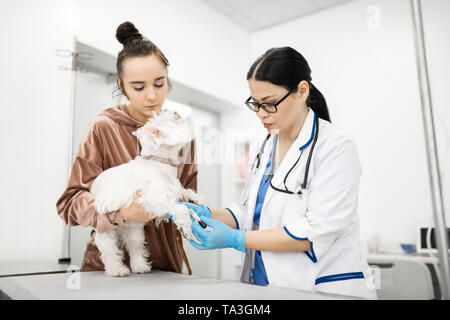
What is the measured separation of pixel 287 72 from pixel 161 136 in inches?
18.8

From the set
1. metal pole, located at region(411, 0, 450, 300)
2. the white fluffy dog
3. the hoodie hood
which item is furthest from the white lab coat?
the hoodie hood

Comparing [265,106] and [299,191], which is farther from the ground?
[265,106]

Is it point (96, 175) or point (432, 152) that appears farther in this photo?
point (96, 175)

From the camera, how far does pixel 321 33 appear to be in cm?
128

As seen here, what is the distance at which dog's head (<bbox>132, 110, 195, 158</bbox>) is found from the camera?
3.55 feet

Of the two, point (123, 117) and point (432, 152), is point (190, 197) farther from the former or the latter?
point (432, 152)

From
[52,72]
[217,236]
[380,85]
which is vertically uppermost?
[52,72]

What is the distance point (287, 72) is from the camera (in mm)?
1034

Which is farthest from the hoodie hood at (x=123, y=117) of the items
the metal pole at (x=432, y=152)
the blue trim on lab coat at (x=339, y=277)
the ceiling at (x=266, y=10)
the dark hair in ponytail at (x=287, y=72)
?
the metal pole at (x=432, y=152)

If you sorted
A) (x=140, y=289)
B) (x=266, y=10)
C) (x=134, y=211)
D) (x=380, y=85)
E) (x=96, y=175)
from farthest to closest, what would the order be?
1. (x=380, y=85)
2. (x=266, y=10)
3. (x=96, y=175)
4. (x=134, y=211)
5. (x=140, y=289)

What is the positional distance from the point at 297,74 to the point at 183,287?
2.52 feet

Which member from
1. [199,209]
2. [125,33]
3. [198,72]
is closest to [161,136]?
[199,209]

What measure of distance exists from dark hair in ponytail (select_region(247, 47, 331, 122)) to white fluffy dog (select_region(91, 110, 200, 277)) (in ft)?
1.15
